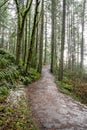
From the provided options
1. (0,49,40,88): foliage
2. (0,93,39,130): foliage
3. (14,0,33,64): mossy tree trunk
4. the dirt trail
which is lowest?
the dirt trail

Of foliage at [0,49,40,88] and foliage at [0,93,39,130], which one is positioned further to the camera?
foliage at [0,49,40,88]

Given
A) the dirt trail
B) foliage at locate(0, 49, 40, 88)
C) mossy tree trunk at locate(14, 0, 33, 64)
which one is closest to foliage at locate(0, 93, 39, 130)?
the dirt trail

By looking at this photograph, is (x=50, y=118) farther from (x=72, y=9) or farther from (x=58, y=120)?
(x=72, y=9)

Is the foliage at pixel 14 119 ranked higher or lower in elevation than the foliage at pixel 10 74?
lower

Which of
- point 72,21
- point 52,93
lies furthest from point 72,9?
point 52,93

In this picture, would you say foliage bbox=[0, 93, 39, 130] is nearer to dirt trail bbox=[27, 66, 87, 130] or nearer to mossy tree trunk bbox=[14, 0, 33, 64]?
dirt trail bbox=[27, 66, 87, 130]

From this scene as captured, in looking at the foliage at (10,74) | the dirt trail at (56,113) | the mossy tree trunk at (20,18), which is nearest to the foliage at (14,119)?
the dirt trail at (56,113)

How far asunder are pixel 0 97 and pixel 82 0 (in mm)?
27703

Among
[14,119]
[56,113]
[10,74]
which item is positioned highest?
[10,74]

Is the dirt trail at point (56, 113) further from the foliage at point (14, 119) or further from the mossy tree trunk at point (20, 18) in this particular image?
the mossy tree trunk at point (20, 18)

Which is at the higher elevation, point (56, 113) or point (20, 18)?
point (20, 18)

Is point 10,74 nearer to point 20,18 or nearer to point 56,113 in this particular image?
point 56,113

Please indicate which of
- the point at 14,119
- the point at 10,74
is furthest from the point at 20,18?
→ the point at 14,119

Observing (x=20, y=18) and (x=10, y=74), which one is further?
(x=20, y=18)
